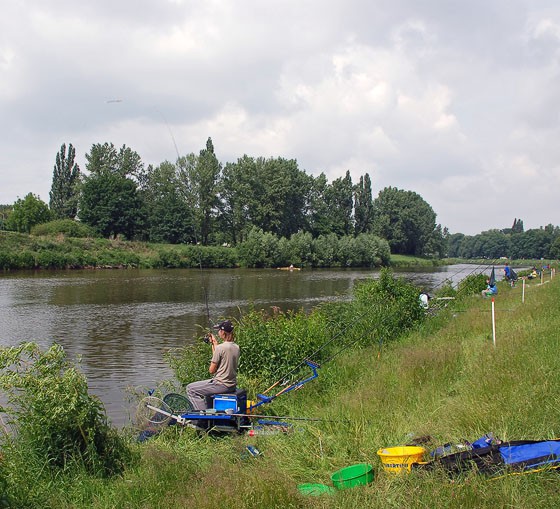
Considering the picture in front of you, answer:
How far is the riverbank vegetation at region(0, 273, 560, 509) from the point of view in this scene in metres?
4.59

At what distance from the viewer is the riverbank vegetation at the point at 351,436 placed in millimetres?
4586

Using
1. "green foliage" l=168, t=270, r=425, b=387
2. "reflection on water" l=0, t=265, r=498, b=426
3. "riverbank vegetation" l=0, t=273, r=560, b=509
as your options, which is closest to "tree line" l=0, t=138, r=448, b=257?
"reflection on water" l=0, t=265, r=498, b=426

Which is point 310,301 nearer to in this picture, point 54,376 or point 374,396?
point 374,396

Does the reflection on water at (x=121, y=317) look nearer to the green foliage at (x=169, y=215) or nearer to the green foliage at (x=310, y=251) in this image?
the green foliage at (x=310, y=251)

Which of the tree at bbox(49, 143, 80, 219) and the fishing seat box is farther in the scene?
the tree at bbox(49, 143, 80, 219)

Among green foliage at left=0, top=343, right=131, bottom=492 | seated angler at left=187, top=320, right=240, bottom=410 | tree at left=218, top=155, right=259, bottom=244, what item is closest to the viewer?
green foliage at left=0, top=343, right=131, bottom=492

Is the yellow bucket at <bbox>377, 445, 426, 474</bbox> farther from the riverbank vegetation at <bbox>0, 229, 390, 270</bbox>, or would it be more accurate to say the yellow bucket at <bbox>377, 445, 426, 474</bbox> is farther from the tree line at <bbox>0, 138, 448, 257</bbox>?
the tree line at <bbox>0, 138, 448, 257</bbox>

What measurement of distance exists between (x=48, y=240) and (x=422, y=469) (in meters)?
63.7

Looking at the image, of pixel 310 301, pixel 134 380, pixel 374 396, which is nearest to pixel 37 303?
pixel 310 301

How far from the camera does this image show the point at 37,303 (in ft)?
91.2

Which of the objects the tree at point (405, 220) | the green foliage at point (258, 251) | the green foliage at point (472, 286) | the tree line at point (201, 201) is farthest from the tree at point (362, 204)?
the green foliage at point (472, 286)

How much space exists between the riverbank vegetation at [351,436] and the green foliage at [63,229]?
6310 cm

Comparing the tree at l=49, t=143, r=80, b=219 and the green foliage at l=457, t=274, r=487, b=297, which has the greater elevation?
the tree at l=49, t=143, r=80, b=219

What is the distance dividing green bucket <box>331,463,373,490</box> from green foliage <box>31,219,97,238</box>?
221 ft
